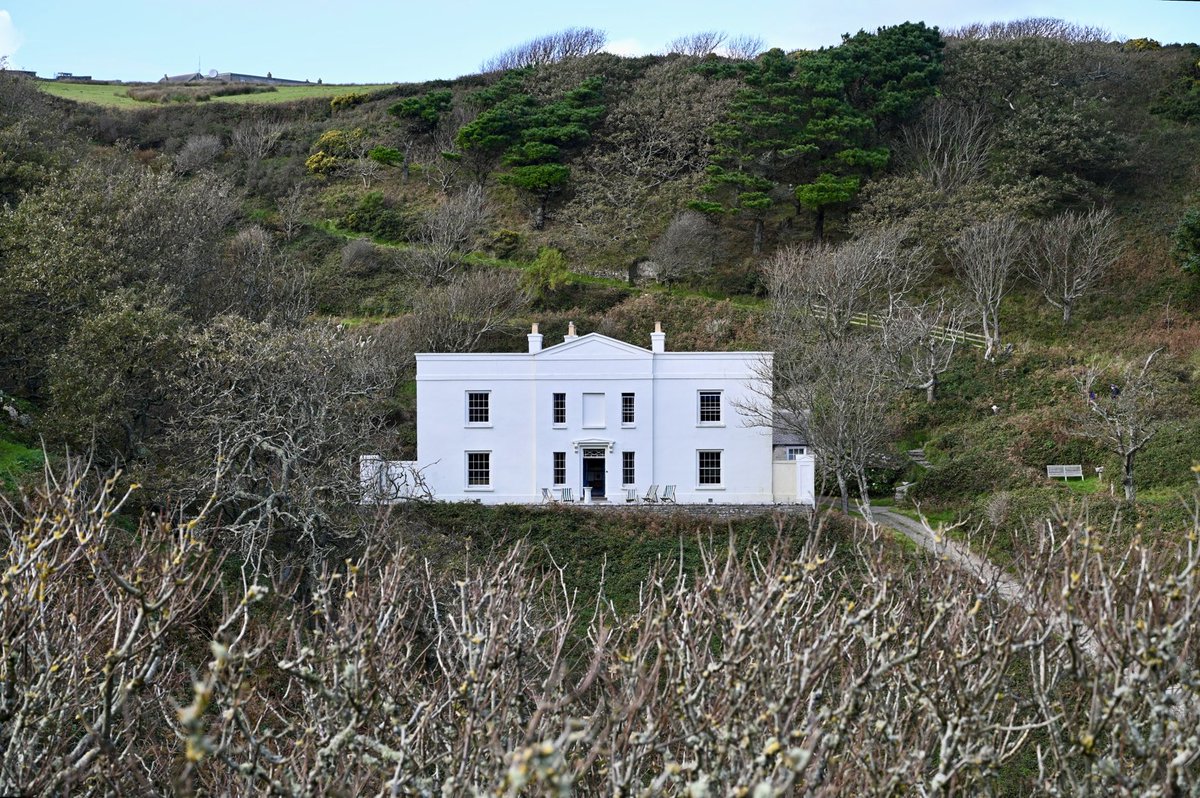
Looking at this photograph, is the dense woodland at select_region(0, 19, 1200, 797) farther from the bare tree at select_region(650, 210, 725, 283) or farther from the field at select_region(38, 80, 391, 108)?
the field at select_region(38, 80, 391, 108)

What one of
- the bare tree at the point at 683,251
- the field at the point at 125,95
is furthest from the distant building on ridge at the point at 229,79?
the bare tree at the point at 683,251

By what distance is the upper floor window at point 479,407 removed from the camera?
29047mm

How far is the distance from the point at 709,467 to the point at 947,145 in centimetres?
2592

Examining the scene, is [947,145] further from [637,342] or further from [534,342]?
[534,342]

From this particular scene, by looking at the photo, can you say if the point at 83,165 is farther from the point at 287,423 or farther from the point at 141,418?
the point at 287,423

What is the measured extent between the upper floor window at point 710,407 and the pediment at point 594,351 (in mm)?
1975

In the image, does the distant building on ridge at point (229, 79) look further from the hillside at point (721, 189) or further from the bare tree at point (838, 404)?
the bare tree at point (838, 404)

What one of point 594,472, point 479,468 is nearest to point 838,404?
point 594,472

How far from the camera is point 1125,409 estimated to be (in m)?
26.8

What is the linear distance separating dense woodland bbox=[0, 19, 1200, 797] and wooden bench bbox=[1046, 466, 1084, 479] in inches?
36.3

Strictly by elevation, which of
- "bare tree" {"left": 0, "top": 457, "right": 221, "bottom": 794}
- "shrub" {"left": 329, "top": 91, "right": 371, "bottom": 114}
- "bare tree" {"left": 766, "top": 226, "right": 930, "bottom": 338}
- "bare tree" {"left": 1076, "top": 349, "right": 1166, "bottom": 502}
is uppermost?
"shrub" {"left": 329, "top": 91, "right": 371, "bottom": 114}

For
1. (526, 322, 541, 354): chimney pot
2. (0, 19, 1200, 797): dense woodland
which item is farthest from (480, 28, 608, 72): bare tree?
(526, 322, 541, 354): chimney pot

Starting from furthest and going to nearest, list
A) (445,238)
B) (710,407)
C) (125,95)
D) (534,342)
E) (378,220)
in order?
(125,95) < (378,220) < (445,238) < (534,342) < (710,407)

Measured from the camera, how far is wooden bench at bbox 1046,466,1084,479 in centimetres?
2916
